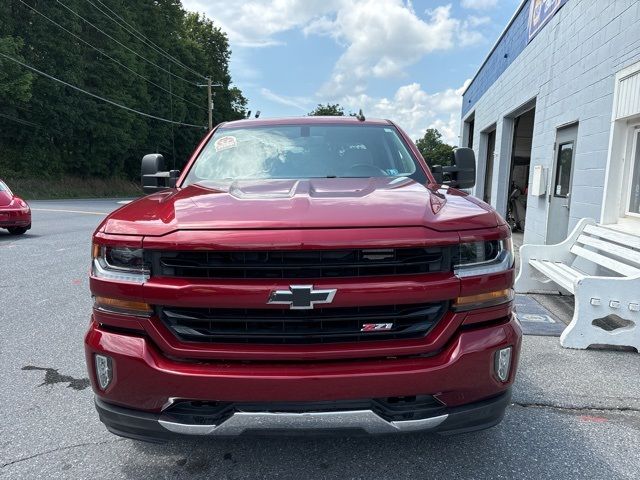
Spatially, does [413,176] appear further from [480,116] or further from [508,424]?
[480,116]

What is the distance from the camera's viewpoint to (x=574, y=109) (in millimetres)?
7320

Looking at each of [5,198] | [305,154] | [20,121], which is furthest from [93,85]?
[305,154]

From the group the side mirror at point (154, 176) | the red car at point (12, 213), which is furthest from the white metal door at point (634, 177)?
the red car at point (12, 213)

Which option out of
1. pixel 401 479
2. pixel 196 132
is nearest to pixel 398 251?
pixel 401 479

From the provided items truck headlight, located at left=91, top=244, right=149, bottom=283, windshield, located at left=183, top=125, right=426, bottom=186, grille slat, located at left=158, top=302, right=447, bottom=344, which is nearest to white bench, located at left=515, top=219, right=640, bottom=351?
windshield, located at left=183, top=125, right=426, bottom=186

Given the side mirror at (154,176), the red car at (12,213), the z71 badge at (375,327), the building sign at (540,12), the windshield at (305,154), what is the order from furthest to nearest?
the red car at (12,213)
the building sign at (540,12)
the side mirror at (154,176)
the windshield at (305,154)
the z71 badge at (375,327)

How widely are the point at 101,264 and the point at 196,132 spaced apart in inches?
1912

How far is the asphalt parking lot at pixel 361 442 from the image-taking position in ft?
7.74

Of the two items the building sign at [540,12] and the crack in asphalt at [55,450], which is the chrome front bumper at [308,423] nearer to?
the crack in asphalt at [55,450]

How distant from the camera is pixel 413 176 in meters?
3.12

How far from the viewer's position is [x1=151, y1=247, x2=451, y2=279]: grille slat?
6.39ft

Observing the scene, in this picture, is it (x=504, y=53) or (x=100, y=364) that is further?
(x=504, y=53)

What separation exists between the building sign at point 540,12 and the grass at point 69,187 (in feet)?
67.0

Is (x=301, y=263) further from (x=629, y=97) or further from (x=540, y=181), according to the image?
(x=540, y=181)
